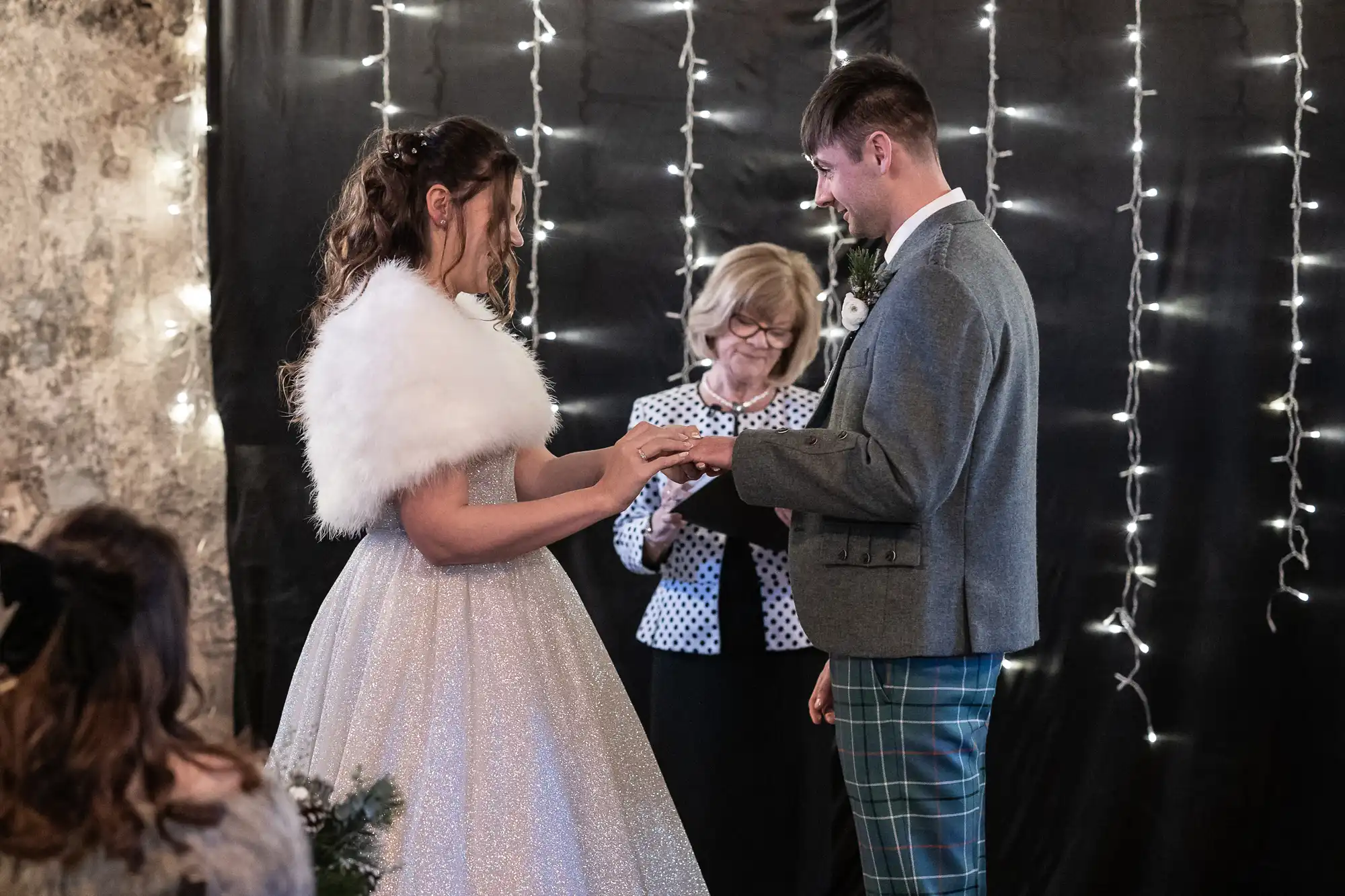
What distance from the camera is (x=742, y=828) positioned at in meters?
2.70

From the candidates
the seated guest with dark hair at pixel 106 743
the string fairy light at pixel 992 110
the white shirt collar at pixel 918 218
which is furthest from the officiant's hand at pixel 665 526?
the seated guest with dark hair at pixel 106 743

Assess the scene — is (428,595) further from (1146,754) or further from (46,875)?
(1146,754)

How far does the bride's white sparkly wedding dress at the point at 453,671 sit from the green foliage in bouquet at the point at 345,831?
0.33m

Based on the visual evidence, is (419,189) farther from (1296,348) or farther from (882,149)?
(1296,348)

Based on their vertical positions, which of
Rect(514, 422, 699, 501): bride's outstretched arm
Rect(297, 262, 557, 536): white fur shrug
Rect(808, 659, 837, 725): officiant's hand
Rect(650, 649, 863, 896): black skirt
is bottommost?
Rect(650, 649, 863, 896): black skirt

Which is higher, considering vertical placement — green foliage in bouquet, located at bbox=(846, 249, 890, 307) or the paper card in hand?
green foliage in bouquet, located at bbox=(846, 249, 890, 307)

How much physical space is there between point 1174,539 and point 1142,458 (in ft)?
0.69

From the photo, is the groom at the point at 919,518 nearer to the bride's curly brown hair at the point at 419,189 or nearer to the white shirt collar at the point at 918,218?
the white shirt collar at the point at 918,218

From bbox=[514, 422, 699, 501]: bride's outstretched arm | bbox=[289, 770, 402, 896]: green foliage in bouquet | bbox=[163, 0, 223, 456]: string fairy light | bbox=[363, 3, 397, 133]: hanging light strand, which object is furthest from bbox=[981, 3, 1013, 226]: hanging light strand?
bbox=[289, 770, 402, 896]: green foliage in bouquet

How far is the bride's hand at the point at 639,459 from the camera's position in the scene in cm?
189

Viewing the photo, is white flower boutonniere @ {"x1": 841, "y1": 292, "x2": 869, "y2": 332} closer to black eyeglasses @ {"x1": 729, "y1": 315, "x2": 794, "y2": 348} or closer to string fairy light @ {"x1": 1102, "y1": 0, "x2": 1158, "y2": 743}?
black eyeglasses @ {"x1": 729, "y1": 315, "x2": 794, "y2": 348}

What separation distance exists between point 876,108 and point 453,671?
1.07m

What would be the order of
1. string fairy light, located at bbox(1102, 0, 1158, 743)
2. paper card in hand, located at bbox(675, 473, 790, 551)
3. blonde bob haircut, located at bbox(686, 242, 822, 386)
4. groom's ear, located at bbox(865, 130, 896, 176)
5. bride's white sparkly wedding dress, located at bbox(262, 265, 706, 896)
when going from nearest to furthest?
bride's white sparkly wedding dress, located at bbox(262, 265, 706, 896)
groom's ear, located at bbox(865, 130, 896, 176)
paper card in hand, located at bbox(675, 473, 790, 551)
blonde bob haircut, located at bbox(686, 242, 822, 386)
string fairy light, located at bbox(1102, 0, 1158, 743)

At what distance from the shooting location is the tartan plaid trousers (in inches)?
71.2
